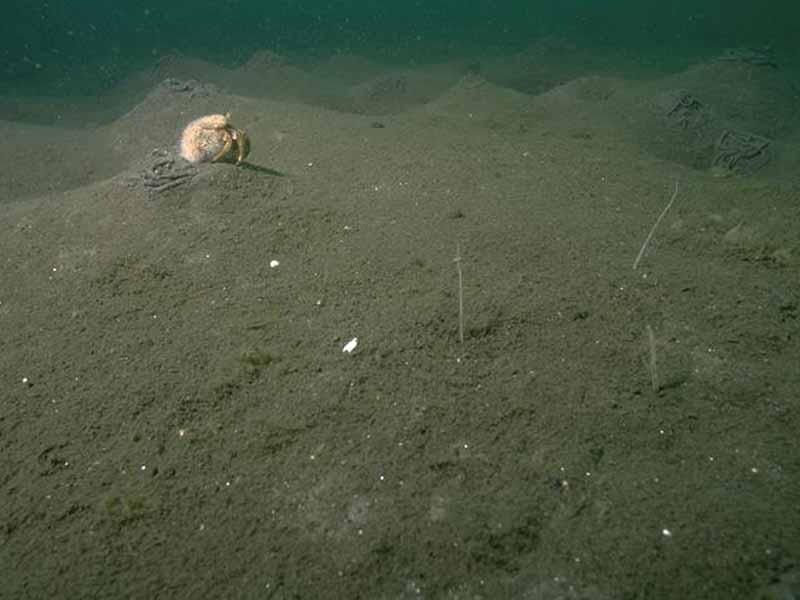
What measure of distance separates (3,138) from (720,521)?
35.7 ft

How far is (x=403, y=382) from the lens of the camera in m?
3.03

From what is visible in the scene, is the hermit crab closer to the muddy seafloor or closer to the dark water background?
the muddy seafloor

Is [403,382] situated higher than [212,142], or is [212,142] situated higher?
[212,142]

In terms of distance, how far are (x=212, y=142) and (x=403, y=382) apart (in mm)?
3297

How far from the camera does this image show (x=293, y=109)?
7.56 metres

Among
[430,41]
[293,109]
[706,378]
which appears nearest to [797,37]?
[430,41]

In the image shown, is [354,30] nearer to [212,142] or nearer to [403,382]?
[212,142]

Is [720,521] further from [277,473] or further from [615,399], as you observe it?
[277,473]

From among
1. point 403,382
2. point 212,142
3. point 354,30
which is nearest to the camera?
point 403,382

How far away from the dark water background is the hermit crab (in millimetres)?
13741

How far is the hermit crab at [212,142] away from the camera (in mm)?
4723

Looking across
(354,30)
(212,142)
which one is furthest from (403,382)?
(354,30)

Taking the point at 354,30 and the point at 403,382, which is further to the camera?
the point at 354,30

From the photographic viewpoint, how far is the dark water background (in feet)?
61.9
